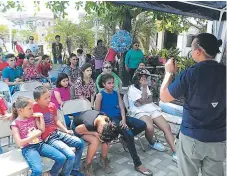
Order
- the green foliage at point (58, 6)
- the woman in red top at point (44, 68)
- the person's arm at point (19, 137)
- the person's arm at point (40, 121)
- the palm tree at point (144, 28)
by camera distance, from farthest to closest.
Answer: the palm tree at point (144, 28) < the woman in red top at point (44, 68) < the green foliage at point (58, 6) < the person's arm at point (40, 121) < the person's arm at point (19, 137)

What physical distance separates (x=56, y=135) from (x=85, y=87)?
140 cm

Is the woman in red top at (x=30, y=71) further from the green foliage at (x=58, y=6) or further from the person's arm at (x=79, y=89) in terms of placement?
the person's arm at (x=79, y=89)

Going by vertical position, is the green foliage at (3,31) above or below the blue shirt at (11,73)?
above

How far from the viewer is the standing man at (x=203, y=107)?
78.1 inches

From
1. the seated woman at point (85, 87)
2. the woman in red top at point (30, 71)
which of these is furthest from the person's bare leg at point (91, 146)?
the woman in red top at point (30, 71)

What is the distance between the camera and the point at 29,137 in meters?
2.72

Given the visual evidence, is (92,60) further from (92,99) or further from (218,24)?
(218,24)

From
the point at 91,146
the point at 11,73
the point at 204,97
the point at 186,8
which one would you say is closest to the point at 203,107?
the point at 204,97

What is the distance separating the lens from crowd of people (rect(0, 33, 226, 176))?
2018 mm

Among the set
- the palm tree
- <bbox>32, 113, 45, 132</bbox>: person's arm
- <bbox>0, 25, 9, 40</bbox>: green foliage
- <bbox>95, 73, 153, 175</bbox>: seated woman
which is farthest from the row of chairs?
<bbox>0, 25, 9, 40</bbox>: green foliage

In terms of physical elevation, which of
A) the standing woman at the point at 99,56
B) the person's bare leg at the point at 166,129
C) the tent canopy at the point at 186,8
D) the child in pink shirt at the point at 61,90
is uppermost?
the tent canopy at the point at 186,8

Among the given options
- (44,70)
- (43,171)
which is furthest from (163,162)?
(44,70)

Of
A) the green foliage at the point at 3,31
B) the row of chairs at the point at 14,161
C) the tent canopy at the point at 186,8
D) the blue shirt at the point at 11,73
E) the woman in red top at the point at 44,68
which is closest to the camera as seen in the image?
the row of chairs at the point at 14,161

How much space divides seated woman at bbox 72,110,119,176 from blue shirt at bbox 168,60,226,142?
1.20 m
